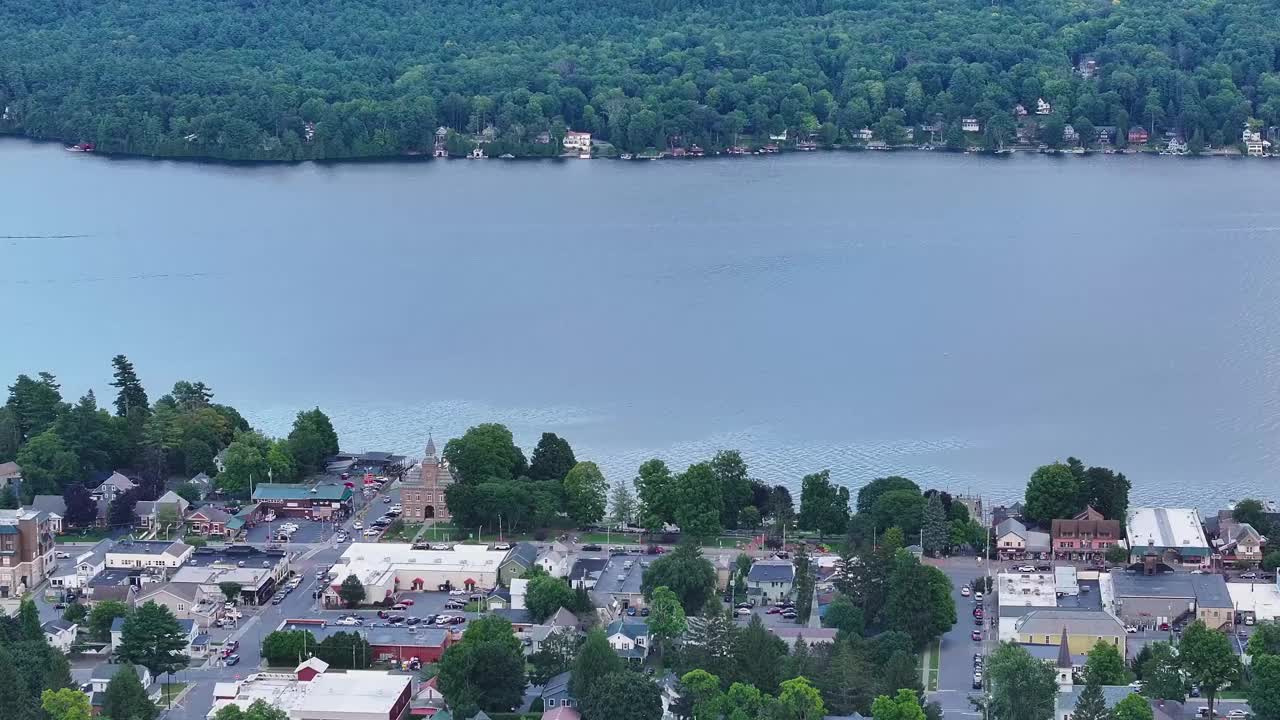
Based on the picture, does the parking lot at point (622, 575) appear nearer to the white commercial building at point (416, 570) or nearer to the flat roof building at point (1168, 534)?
the white commercial building at point (416, 570)

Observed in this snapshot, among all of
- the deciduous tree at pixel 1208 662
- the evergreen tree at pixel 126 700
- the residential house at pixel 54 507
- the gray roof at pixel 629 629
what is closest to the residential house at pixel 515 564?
the gray roof at pixel 629 629

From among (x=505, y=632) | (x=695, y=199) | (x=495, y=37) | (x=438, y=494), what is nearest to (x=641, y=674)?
(x=505, y=632)

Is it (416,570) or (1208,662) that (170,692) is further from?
(1208,662)

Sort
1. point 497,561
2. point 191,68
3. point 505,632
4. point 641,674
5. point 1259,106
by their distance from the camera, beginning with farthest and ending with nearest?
point 191,68, point 1259,106, point 497,561, point 505,632, point 641,674

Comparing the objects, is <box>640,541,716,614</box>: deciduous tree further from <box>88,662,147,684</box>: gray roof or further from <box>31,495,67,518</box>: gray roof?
<box>31,495,67,518</box>: gray roof

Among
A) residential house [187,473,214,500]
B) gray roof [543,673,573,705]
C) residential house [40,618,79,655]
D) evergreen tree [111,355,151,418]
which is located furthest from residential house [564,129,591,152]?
gray roof [543,673,573,705]

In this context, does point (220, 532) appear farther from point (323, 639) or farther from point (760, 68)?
point (760, 68)
